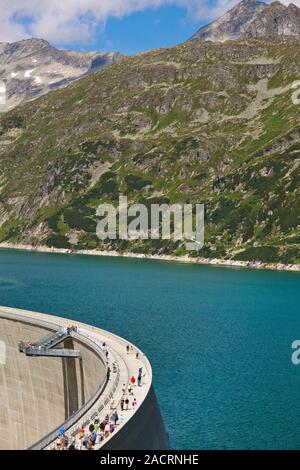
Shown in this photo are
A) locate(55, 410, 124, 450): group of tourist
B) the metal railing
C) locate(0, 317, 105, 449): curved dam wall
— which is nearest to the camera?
locate(55, 410, 124, 450): group of tourist

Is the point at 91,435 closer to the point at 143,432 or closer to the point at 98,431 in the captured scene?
the point at 98,431

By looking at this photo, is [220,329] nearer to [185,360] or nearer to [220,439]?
[185,360]

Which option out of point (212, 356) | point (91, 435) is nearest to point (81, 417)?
point (91, 435)

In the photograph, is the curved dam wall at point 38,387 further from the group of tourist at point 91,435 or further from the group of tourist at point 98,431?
the group of tourist at point 91,435

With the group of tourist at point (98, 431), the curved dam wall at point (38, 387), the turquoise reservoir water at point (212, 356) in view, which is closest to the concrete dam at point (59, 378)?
the curved dam wall at point (38, 387)

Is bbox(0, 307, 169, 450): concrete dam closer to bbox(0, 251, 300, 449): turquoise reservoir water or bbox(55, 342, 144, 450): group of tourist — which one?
bbox(55, 342, 144, 450): group of tourist

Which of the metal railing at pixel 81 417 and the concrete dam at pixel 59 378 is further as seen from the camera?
the concrete dam at pixel 59 378

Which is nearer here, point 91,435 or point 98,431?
point 91,435

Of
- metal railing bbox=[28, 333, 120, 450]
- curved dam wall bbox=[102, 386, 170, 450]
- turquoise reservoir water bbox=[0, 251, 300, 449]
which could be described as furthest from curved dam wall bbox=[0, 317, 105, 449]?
turquoise reservoir water bbox=[0, 251, 300, 449]
